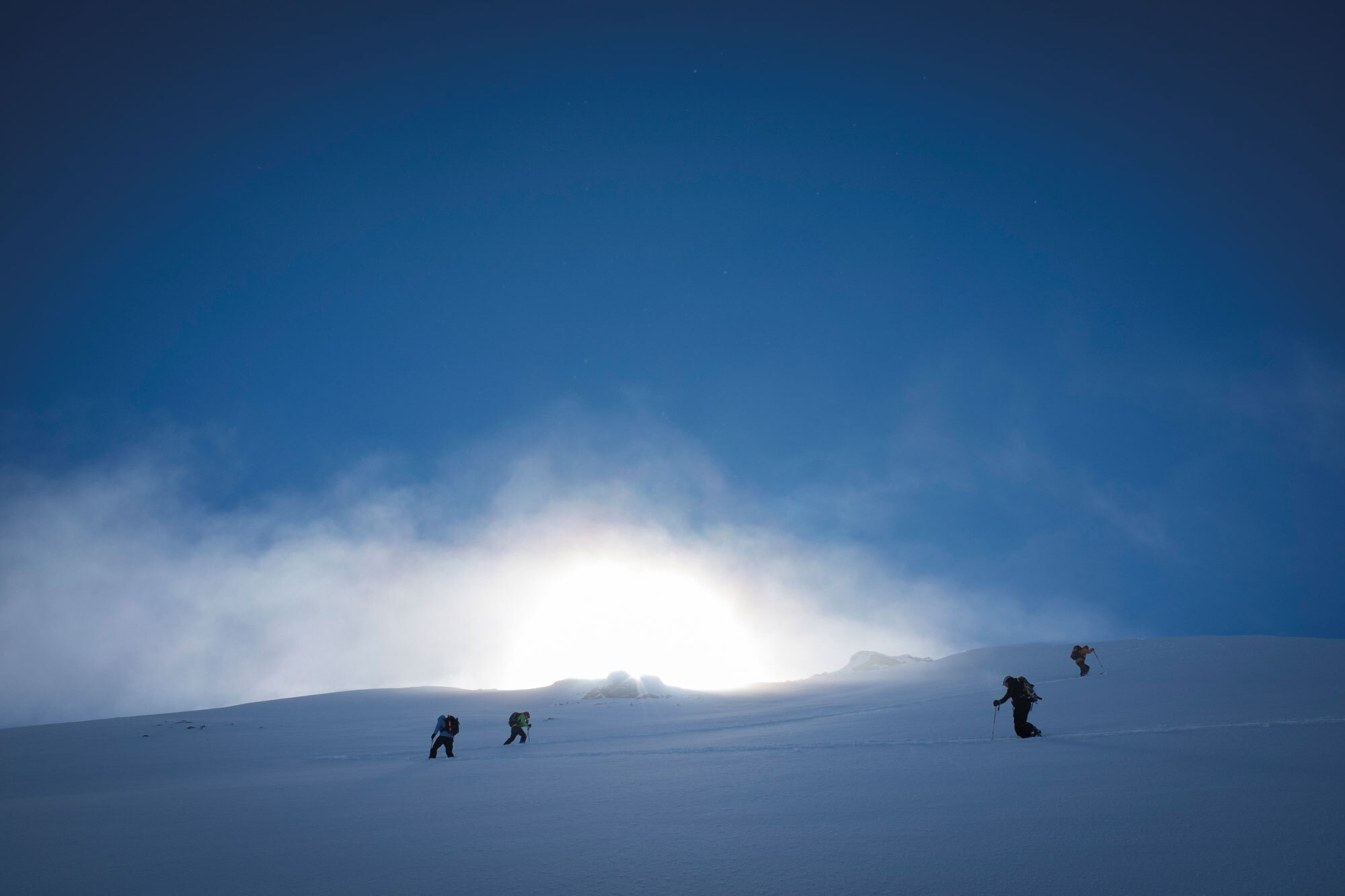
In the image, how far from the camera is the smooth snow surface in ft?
17.2

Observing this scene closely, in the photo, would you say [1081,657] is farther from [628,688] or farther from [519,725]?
[628,688]

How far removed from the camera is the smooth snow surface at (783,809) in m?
5.25

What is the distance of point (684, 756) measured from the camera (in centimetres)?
1320

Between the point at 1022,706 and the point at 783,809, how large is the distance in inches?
276

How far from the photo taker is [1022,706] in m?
11.9

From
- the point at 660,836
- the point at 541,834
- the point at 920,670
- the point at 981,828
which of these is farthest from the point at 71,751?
the point at 920,670

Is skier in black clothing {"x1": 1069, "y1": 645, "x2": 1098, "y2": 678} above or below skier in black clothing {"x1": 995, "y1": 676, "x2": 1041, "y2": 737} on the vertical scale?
below

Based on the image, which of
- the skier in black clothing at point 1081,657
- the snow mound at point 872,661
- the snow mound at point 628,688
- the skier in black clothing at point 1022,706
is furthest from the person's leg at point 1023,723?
the snow mound at point 872,661

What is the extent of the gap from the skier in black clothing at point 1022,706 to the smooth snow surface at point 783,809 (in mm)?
434

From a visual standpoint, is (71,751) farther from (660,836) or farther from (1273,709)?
(1273,709)

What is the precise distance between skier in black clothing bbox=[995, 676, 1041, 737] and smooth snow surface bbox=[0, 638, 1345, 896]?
0.43 m

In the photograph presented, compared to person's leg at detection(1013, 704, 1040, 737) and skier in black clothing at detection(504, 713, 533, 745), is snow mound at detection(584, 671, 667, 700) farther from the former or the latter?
person's leg at detection(1013, 704, 1040, 737)

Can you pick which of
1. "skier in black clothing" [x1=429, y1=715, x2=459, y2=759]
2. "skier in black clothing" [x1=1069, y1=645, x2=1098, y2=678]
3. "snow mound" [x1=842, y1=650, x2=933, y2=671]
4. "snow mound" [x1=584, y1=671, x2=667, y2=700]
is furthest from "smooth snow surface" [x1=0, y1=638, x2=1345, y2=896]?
"snow mound" [x1=842, y1=650, x2=933, y2=671]

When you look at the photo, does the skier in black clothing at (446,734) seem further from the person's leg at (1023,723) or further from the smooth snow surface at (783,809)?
the person's leg at (1023,723)
